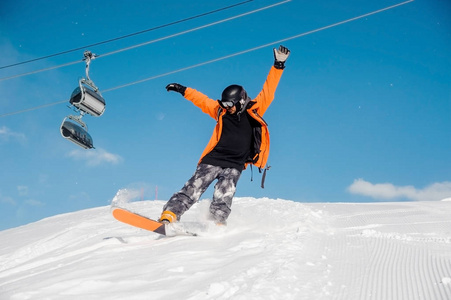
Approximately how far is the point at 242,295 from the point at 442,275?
119 centimetres

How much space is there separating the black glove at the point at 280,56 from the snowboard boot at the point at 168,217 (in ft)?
7.23

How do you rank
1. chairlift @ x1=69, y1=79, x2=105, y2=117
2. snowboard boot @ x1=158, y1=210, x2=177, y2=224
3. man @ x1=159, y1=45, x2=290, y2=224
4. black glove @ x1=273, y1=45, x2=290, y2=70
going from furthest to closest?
chairlift @ x1=69, y1=79, x2=105, y2=117 < black glove @ x1=273, y1=45, x2=290, y2=70 < man @ x1=159, y1=45, x2=290, y2=224 < snowboard boot @ x1=158, y1=210, x2=177, y2=224

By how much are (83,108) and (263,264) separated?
4610 mm

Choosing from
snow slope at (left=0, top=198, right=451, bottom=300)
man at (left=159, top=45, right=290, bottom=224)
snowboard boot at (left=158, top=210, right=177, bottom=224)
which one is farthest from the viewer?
man at (left=159, top=45, right=290, bottom=224)

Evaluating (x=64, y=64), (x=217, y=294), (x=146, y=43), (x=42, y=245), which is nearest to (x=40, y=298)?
(x=217, y=294)

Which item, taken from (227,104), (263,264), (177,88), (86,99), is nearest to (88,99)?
(86,99)

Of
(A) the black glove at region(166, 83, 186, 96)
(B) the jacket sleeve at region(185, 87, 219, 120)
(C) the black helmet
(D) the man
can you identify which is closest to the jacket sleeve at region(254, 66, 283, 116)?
(D) the man

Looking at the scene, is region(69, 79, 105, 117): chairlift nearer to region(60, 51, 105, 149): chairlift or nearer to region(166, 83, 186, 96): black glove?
region(60, 51, 105, 149): chairlift

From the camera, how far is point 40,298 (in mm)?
2238

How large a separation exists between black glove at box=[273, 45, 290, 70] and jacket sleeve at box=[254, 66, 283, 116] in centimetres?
7

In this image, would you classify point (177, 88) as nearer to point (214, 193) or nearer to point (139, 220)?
point (214, 193)

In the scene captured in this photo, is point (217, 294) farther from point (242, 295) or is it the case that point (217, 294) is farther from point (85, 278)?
point (85, 278)

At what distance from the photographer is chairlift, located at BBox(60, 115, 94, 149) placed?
20.0ft

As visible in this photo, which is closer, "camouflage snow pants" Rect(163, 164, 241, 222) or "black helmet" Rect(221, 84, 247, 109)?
"camouflage snow pants" Rect(163, 164, 241, 222)
